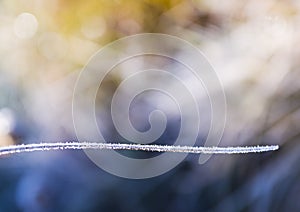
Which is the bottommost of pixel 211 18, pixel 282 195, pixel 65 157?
pixel 282 195

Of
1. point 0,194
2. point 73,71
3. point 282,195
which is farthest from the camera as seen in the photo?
point 73,71

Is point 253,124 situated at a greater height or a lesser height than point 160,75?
lesser

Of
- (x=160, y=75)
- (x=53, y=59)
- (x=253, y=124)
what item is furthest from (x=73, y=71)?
(x=253, y=124)

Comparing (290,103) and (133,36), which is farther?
(133,36)

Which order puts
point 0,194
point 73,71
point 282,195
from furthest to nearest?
1. point 73,71
2. point 0,194
3. point 282,195


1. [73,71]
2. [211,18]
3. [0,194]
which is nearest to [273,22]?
[211,18]

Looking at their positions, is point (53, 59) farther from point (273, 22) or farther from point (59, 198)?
point (273, 22)
